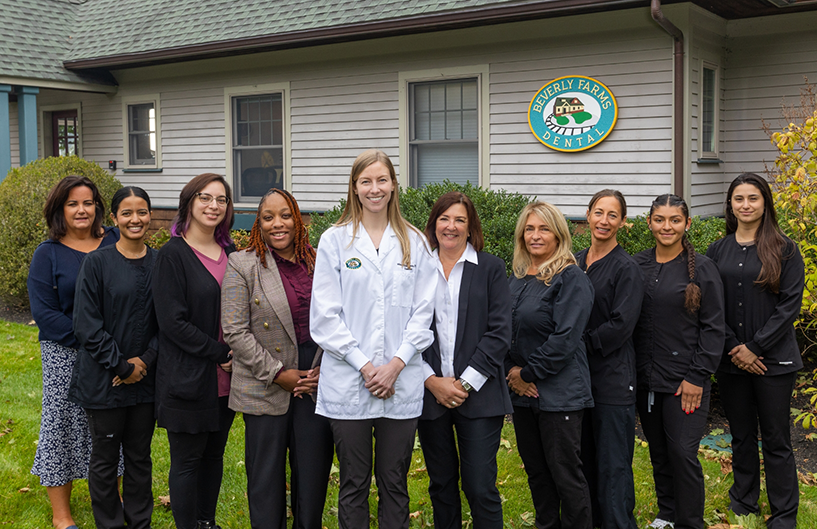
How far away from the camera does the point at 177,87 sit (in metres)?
12.1

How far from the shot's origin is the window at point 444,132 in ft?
31.5

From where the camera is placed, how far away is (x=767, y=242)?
4070 mm

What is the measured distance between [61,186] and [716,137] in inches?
309

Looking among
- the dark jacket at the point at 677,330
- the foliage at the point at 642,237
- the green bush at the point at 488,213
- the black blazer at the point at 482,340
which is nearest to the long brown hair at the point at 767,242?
the dark jacket at the point at 677,330

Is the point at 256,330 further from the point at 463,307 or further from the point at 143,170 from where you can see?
the point at 143,170

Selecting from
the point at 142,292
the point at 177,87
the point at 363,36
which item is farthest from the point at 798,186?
the point at 177,87

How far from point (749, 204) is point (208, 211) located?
10.1ft

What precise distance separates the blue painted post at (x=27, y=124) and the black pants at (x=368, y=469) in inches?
441

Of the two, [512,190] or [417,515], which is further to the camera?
[512,190]

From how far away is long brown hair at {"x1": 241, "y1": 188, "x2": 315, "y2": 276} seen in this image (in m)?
3.63

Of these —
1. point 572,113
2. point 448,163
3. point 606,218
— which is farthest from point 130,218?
point 448,163

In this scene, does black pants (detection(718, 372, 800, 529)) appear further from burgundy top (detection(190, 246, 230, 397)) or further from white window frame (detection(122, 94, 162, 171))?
white window frame (detection(122, 94, 162, 171))

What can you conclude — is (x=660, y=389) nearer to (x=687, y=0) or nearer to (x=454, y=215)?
(x=454, y=215)

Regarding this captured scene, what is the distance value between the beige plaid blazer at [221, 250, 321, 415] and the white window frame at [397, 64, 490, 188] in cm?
614
